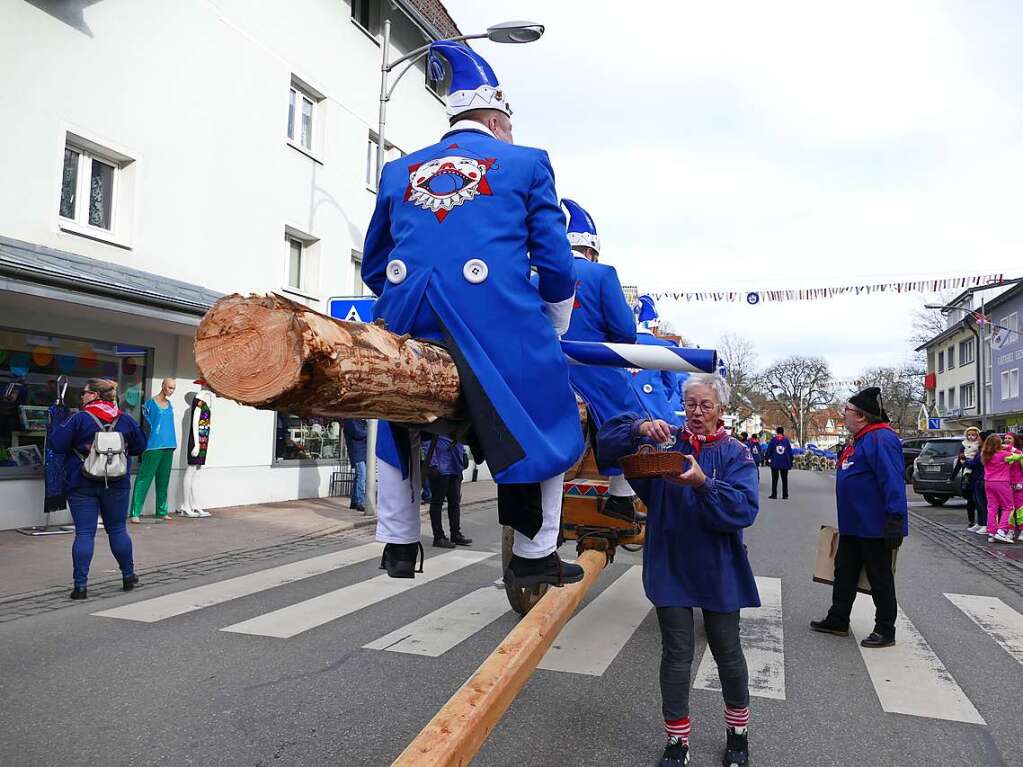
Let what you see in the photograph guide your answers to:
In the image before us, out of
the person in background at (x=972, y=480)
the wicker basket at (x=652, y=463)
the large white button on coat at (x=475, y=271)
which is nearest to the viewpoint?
the large white button on coat at (x=475, y=271)

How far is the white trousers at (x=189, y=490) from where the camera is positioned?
10945mm

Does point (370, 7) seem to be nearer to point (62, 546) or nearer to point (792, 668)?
point (62, 546)

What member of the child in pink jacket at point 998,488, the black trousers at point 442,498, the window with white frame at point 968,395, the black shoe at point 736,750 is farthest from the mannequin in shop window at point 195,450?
the window with white frame at point 968,395

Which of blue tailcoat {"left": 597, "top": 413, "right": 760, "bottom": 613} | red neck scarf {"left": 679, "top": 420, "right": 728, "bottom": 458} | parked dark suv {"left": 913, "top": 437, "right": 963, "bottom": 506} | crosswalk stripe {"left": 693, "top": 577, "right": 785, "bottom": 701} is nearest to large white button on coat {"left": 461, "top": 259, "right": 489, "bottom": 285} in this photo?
blue tailcoat {"left": 597, "top": 413, "right": 760, "bottom": 613}

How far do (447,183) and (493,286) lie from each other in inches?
16.5

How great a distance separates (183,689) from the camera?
4.14 meters

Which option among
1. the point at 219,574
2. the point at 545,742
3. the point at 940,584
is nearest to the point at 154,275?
the point at 219,574

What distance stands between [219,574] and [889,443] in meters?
5.91

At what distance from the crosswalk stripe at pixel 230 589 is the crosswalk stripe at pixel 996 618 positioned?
5.71 metres

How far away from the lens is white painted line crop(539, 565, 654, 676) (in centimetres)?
477

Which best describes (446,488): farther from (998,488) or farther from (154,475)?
(998,488)

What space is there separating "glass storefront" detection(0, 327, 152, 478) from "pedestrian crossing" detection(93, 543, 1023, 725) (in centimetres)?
407

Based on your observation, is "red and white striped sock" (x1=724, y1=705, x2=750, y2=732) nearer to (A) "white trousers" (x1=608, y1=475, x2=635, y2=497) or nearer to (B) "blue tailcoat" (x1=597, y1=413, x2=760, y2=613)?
(B) "blue tailcoat" (x1=597, y1=413, x2=760, y2=613)

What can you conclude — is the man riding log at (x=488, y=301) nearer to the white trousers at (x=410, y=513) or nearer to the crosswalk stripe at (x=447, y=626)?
the white trousers at (x=410, y=513)
